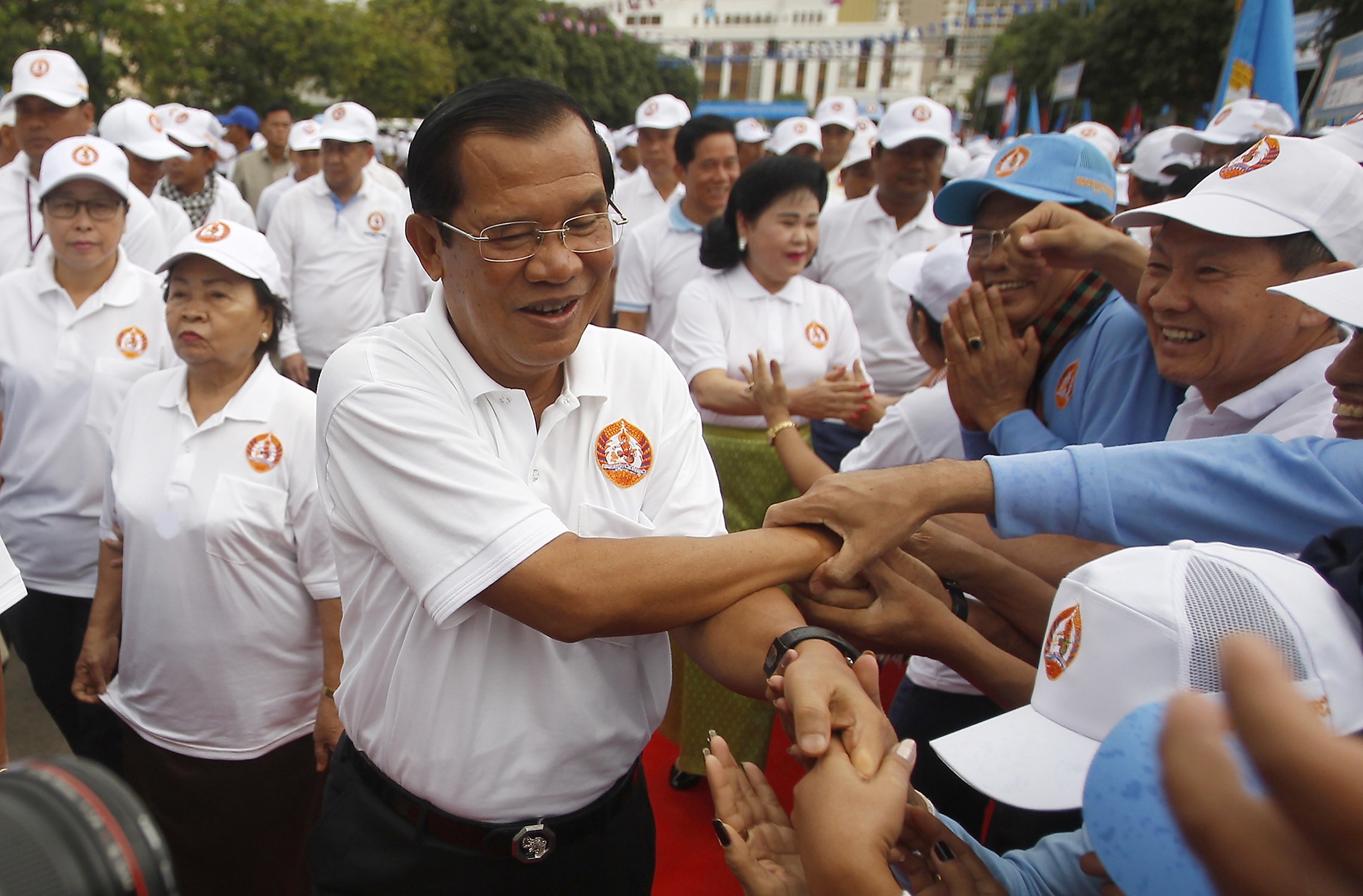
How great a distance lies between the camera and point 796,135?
7.93 meters

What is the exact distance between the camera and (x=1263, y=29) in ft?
17.5

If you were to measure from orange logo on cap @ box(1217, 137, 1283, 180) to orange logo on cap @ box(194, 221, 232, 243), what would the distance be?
242 centimetres

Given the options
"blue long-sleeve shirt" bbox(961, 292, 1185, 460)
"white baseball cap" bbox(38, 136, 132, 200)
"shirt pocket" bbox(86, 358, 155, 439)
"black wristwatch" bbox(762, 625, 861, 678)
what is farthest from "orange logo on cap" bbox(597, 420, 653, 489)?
"white baseball cap" bbox(38, 136, 132, 200)

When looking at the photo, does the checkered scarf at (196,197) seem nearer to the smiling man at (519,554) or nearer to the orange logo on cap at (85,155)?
the orange logo on cap at (85,155)

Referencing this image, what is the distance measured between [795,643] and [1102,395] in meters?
1.14

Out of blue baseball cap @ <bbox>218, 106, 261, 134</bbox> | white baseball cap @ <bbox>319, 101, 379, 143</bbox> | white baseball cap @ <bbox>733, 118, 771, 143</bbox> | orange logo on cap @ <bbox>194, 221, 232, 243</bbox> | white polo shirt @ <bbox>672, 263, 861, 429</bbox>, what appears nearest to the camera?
orange logo on cap @ <bbox>194, 221, 232, 243</bbox>

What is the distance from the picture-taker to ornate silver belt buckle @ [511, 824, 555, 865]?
1552mm

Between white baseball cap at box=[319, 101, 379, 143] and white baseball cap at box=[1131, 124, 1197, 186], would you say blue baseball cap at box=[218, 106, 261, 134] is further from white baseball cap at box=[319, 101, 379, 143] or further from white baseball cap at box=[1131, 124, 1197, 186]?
white baseball cap at box=[1131, 124, 1197, 186]

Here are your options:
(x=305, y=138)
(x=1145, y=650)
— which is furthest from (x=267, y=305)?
(x=305, y=138)

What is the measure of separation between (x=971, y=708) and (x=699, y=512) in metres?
1.21

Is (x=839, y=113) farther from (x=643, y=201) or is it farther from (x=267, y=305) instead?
(x=267, y=305)

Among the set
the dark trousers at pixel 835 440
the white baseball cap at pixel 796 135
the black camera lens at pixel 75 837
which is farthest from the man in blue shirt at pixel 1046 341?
the white baseball cap at pixel 796 135

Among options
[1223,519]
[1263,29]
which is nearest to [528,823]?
[1223,519]

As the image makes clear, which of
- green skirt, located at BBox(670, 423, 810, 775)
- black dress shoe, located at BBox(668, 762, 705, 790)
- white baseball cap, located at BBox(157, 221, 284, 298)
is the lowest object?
black dress shoe, located at BBox(668, 762, 705, 790)
